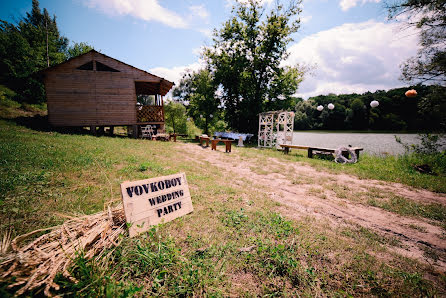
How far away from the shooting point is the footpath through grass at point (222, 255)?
75.0 inches

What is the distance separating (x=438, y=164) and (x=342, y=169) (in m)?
4.38

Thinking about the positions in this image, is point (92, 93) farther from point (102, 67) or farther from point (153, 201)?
point (153, 201)

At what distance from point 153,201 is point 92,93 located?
610 inches

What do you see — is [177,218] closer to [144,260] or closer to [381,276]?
[144,260]

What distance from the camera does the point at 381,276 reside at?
86.4 inches

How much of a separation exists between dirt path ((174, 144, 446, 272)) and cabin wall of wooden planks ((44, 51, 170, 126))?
12.8 metres

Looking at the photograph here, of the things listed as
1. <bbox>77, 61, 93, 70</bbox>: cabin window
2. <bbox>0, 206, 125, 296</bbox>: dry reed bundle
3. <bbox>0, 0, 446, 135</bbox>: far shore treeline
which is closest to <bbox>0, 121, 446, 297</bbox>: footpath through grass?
<bbox>0, 206, 125, 296</bbox>: dry reed bundle

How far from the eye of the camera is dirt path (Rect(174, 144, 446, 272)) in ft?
9.88

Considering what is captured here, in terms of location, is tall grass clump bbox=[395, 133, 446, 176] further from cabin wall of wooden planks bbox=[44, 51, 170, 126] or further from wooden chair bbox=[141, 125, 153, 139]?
cabin wall of wooden planks bbox=[44, 51, 170, 126]

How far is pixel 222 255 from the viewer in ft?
7.82

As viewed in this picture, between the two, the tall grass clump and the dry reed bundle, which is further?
the tall grass clump

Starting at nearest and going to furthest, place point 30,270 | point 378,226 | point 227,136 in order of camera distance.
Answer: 1. point 30,270
2. point 378,226
3. point 227,136

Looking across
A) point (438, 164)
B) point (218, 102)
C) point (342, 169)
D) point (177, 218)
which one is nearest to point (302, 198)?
point (177, 218)

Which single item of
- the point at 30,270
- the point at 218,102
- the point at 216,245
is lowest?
the point at 216,245
